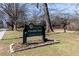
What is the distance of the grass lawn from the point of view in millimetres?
3434

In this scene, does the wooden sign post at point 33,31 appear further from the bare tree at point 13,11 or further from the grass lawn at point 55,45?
the bare tree at point 13,11

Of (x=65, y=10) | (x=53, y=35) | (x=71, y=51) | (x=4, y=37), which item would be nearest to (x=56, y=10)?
(x=65, y=10)

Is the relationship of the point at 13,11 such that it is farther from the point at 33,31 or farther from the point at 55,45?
the point at 55,45

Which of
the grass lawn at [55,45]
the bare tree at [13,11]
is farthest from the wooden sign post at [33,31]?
the bare tree at [13,11]

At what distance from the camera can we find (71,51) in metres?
3.44

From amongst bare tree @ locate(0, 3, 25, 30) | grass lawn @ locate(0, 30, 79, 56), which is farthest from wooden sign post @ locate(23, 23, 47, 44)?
bare tree @ locate(0, 3, 25, 30)

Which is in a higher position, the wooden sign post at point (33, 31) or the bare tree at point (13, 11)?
the bare tree at point (13, 11)

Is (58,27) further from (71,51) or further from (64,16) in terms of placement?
(71,51)

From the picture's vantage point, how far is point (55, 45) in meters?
3.50

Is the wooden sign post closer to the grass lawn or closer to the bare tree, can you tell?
the grass lawn

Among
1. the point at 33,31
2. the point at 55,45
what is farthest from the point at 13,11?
the point at 55,45

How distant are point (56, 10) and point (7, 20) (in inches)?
28.4

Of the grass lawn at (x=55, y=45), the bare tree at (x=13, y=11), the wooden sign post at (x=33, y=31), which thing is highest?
the bare tree at (x=13, y=11)

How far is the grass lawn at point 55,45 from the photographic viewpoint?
3.43 m
